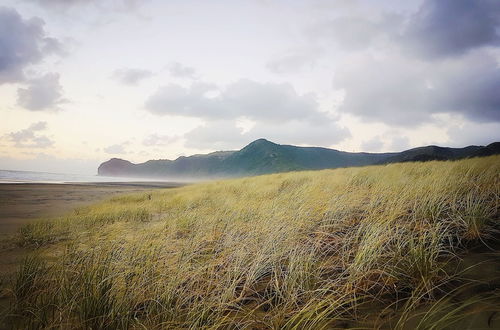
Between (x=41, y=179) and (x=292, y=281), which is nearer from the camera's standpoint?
(x=292, y=281)

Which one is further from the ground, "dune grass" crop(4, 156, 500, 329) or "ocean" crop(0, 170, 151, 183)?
"ocean" crop(0, 170, 151, 183)

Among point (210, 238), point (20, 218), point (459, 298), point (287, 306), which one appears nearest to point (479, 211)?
point (459, 298)

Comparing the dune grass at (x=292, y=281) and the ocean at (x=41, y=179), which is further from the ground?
the ocean at (x=41, y=179)

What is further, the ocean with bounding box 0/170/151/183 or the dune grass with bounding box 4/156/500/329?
the ocean with bounding box 0/170/151/183

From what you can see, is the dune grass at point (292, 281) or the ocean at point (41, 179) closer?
the dune grass at point (292, 281)

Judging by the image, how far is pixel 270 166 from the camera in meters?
177

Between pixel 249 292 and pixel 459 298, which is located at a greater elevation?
pixel 459 298

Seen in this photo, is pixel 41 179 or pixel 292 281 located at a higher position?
pixel 41 179

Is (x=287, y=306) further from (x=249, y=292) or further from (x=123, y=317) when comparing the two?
(x=123, y=317)

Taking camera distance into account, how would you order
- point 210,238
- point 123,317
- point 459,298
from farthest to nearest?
1. point 210,238
2. point 123,317
3. point 459,298

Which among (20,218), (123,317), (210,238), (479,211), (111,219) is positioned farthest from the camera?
(20,218)

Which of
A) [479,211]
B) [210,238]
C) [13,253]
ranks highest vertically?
[479,211]

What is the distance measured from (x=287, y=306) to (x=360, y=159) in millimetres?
156658

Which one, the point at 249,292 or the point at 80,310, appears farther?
the point at 249,292
